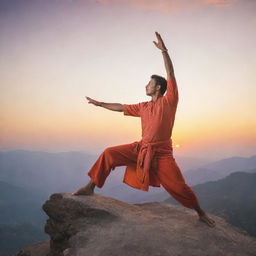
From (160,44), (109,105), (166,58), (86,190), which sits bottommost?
(86,190)

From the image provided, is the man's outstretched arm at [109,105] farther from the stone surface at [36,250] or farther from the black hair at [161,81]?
the stone surface at [36,250]

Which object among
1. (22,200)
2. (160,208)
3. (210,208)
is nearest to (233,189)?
(210,208)

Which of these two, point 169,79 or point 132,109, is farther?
point 132,109

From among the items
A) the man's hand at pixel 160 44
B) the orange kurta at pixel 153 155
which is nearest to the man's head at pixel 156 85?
the orange kurta at pixel 153 155

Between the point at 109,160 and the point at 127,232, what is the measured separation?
149 centimetres

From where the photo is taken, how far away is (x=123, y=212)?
18.8 feet

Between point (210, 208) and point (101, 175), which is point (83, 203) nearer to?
point (101, 175)

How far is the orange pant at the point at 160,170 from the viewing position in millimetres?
5082

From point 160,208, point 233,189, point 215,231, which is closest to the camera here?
point 215,231

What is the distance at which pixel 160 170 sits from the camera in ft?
17.5

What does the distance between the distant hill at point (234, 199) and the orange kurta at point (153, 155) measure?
56.3 meters

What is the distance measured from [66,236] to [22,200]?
19016cm

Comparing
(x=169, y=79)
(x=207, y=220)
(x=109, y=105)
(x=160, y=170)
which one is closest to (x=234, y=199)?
(x=207, y=220)

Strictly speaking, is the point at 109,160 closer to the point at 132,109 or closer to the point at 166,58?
the point at 132,109
